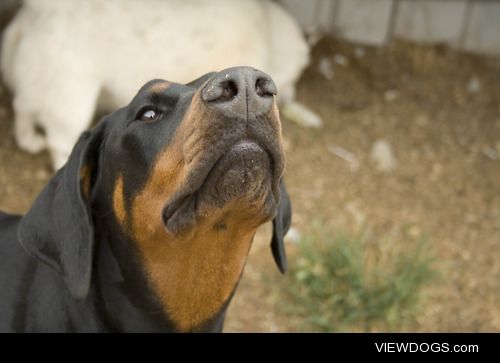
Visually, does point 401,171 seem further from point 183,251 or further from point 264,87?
point 264,87

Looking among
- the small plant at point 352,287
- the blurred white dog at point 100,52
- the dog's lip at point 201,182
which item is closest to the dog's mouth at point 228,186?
the dog's lip at point 201,182

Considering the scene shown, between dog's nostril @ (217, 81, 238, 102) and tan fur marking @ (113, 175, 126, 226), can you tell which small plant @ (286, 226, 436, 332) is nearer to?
tan fur marking @ (113, 175, 126, 226)

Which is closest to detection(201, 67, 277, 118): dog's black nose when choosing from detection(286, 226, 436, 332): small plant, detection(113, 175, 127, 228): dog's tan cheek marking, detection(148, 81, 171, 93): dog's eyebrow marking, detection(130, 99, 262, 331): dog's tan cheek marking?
detection(130, 99, 262, 331): dog's tan cheek marking

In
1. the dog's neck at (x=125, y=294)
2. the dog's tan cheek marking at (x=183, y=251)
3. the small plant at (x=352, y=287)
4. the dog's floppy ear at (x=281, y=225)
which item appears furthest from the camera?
the small plant at (x=352, y=287)

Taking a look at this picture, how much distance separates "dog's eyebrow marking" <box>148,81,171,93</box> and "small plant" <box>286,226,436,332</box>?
167 cm

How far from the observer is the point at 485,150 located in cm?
500

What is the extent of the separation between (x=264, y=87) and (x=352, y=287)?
194cm

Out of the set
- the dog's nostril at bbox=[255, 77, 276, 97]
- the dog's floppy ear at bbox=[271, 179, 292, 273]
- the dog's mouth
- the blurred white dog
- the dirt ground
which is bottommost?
the dirt ground

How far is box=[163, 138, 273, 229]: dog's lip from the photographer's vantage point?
6.10ft

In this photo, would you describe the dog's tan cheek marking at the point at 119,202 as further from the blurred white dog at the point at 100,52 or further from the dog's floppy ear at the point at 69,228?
→ the blurred white dog at the point at 100,52

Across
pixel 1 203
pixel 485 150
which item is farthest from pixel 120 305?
pixel 485 150

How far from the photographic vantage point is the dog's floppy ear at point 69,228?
218 centimetres
